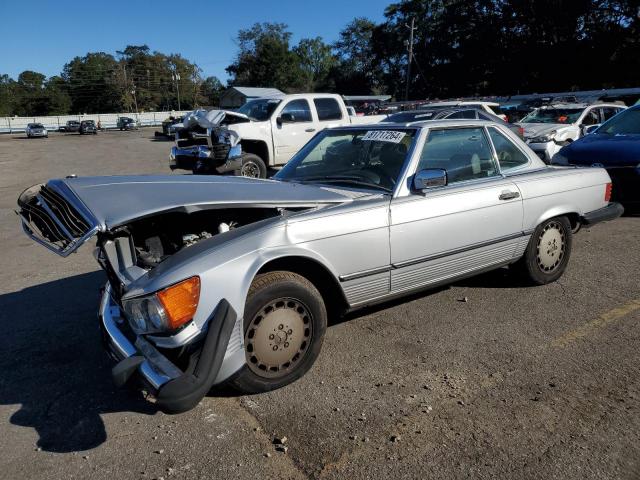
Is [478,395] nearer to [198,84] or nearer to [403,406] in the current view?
[403,406]

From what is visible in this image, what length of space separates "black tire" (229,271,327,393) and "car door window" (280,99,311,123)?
9.28 meters

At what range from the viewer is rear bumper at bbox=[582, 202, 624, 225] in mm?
4941

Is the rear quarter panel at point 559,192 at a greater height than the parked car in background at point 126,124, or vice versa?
the parked car in background at point 126,124

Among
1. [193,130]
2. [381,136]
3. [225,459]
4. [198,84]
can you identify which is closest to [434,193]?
[381,136]

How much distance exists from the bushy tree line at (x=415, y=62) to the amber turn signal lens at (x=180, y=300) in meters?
45.8

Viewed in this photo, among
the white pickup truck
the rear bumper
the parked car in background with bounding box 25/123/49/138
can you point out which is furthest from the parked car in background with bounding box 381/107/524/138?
the parked car in background with bounding box 25/123/49/138

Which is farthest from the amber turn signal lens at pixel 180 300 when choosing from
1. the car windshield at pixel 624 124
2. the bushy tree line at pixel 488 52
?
the bushy tree line at pixel 488 52

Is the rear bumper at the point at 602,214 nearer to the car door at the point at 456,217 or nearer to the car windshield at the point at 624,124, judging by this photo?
the car door at the point at 456,217

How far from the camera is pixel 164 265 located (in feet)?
9.43

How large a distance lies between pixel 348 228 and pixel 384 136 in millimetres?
1214

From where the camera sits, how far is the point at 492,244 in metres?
4.21

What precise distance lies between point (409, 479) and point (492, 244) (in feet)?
7.70

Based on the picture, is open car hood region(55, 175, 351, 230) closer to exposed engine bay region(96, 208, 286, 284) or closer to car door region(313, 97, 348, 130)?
exposed engine bay region(96, 208, 286, 284)

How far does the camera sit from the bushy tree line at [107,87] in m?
89.7
